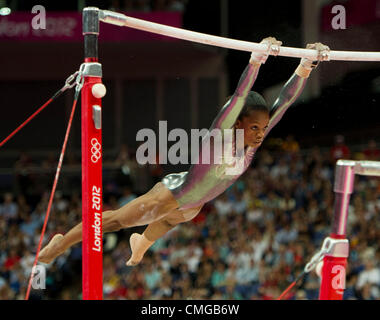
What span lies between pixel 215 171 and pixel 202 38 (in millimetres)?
690

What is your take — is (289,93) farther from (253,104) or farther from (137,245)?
(137,245)

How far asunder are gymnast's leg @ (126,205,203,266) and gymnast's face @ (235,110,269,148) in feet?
1.52

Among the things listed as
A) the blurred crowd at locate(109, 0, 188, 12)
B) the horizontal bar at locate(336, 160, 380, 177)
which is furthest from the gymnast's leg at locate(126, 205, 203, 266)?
the blurred crowd at locate(109, 0, 188, 12)

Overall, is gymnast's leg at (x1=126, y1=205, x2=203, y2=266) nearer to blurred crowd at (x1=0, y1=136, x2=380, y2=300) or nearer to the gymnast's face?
blurred crowd at (x1=0, y1=136, x2=380, y2=300)

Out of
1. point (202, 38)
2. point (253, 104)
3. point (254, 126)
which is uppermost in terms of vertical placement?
point (202, 38)

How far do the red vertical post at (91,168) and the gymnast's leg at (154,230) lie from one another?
532 mm

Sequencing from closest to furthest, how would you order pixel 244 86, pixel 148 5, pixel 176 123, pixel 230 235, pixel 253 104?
pixel 244 86
pixel 253 104
pixel 176 123
pixel 148 5
pixel 230 235

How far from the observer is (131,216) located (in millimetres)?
3191

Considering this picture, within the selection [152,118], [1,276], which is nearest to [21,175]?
[152,118]

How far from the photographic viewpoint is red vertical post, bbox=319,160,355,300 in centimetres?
324

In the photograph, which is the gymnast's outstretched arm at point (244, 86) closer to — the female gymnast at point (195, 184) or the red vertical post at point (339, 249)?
the female gymnast at point (195, 184)
